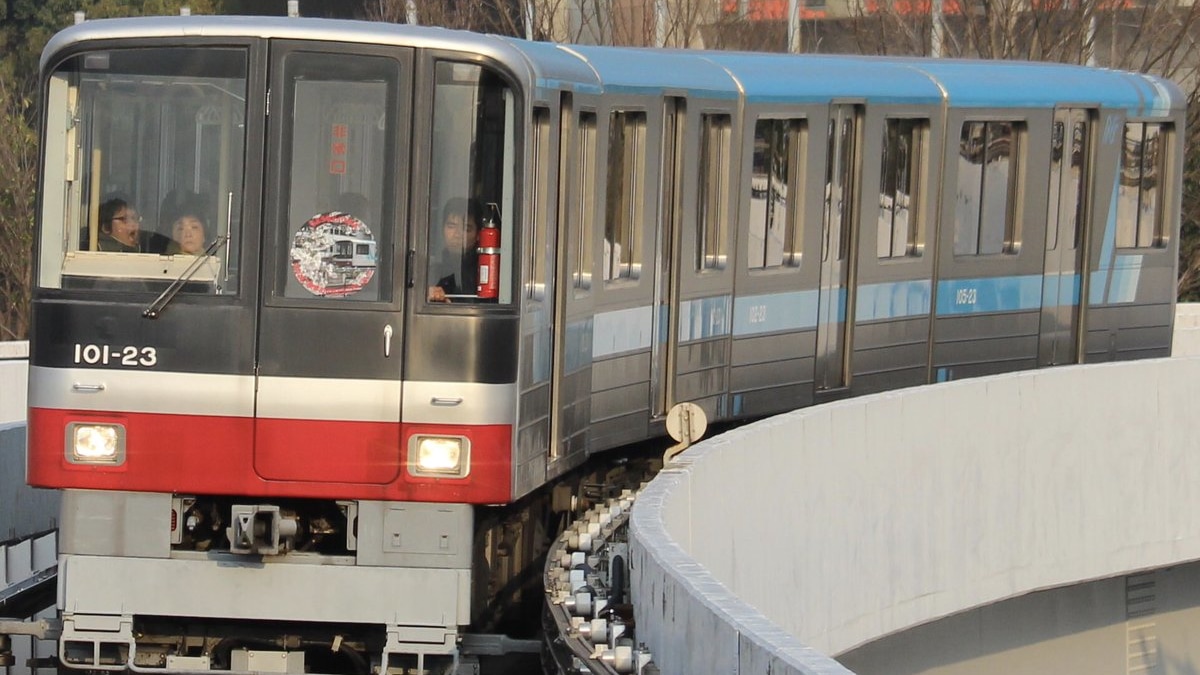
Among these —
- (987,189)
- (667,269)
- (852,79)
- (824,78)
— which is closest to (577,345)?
(667,269)

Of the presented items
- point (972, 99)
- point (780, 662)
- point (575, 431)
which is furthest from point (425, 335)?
point (972, 99)

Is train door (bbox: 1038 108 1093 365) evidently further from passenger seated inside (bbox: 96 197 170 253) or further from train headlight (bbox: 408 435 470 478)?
passenger seated inside (bbox: 96 197 170 253)

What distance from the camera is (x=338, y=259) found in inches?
413

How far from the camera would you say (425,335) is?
34.2ft

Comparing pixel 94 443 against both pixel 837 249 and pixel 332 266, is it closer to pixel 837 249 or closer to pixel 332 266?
pixel 332 266

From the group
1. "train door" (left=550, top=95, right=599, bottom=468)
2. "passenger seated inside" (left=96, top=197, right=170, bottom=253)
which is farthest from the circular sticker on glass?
"train door" (left=550, top=95, right=599, bottom=468)

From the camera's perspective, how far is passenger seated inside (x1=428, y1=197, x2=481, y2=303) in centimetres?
1053

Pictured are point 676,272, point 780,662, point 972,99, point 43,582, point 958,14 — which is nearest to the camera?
point 780,662

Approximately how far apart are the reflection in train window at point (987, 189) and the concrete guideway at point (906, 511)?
2.27 m

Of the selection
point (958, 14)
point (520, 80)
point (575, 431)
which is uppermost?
point (958, 14)

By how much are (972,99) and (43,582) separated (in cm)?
890

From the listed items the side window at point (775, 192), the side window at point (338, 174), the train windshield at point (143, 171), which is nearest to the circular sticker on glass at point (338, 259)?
the side window at point (338, 174)

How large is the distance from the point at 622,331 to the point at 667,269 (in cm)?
105

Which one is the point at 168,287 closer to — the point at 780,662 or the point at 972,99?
the point at 780,662
